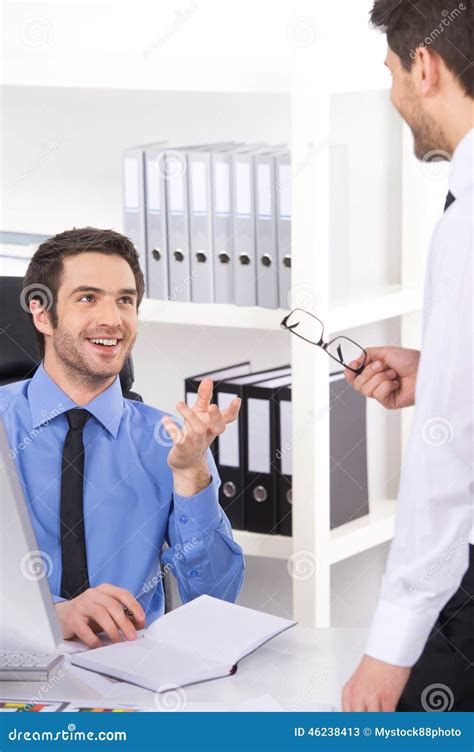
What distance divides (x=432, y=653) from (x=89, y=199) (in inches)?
83.8

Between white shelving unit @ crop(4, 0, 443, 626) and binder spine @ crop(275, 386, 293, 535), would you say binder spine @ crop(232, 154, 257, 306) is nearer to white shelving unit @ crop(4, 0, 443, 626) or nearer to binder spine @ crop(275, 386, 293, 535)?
white shelving unit @ crop(4, 0, 443, 626)

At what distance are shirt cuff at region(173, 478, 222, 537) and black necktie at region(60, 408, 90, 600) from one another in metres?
0.18

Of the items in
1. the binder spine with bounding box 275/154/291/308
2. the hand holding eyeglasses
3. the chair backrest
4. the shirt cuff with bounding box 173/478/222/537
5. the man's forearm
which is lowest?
the shirt cuff with bounding box 173/478/222/537

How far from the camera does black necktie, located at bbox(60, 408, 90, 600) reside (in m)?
1.96

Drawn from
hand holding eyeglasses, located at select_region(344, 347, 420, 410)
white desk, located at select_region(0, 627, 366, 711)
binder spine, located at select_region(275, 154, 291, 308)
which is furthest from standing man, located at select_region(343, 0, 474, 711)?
binder spine, located at select_region(275, 154, 291, 308)

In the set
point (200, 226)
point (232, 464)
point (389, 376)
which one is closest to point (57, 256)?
point (200, 226)

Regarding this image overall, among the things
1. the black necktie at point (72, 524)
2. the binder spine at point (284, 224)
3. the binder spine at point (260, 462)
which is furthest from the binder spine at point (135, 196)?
the black necktie at point (72, 524)

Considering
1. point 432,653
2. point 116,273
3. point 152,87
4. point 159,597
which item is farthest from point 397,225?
point 432,653

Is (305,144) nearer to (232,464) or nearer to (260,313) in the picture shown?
(260,313)

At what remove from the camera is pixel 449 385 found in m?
1.28

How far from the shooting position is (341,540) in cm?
269

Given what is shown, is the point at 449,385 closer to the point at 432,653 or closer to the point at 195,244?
the point at 432,653

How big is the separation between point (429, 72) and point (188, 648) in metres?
0.80

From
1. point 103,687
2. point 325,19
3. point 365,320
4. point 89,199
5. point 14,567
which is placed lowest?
point 103,687
